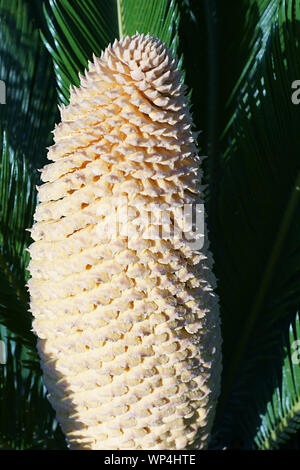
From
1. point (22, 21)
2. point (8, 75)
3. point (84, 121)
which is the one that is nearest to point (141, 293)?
point (84, 121)

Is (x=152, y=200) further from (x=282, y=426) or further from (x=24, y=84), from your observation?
(x=282, y=426)

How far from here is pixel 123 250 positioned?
41.8 inches

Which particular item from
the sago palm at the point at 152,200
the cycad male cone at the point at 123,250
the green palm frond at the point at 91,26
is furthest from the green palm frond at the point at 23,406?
the green palm frond at the point at 91,26

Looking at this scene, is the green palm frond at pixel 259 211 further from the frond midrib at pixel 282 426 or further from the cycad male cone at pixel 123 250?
the cycad male cone at pixel 123 250

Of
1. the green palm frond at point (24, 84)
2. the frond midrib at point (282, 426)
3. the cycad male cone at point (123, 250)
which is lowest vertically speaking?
the frond midrib at point (282, 426)

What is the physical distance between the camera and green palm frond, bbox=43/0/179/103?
1.50m

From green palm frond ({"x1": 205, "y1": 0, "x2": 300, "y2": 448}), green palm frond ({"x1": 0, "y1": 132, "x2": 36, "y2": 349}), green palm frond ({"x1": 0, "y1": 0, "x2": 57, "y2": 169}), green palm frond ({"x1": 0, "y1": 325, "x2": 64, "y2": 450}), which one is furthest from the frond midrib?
green palm frond ({"x1": 0, "y1": 0, "x2": 57, "y2": 169})

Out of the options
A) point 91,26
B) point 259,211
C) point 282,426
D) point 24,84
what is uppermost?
point 91,26

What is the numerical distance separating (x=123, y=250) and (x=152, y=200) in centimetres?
11

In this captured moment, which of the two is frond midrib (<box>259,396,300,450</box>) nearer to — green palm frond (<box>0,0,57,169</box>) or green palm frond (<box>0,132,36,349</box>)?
green palm frond (<box>0,132,36,349</box>)

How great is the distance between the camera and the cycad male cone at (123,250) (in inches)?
41.3

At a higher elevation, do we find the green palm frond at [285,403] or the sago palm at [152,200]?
A: the sago palm at [152,200]

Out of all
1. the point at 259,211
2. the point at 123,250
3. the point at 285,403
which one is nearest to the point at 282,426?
the point at 285,403
